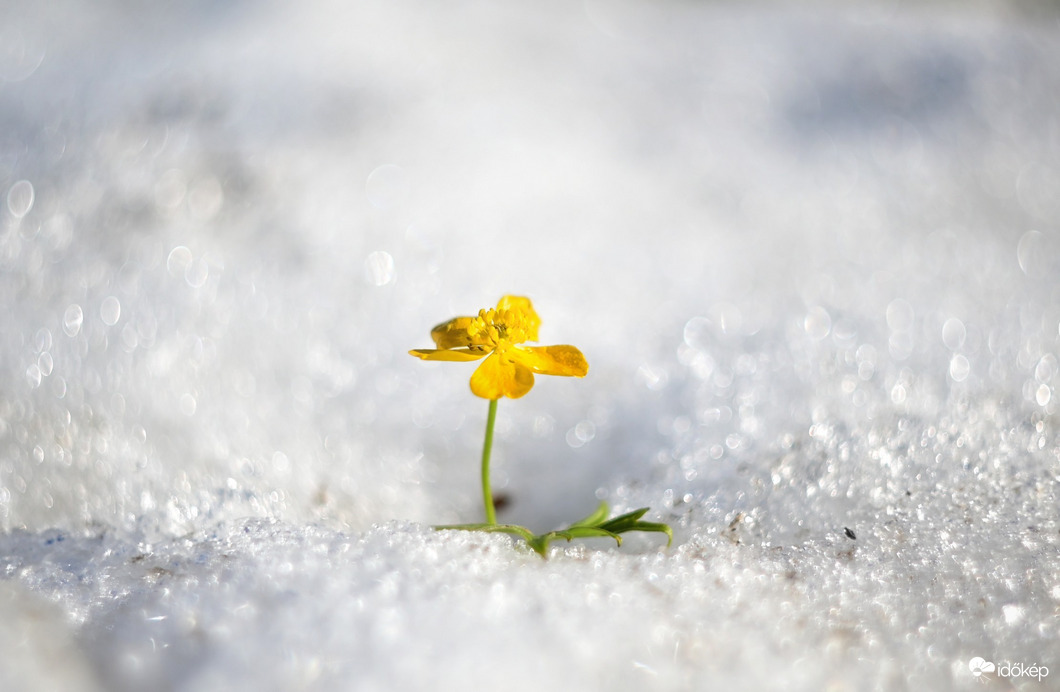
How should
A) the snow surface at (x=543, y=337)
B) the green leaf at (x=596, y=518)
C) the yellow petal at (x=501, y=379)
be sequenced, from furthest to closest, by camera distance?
the green leaf at (x=596, y=518), the yellow petal at (x=501, y=379), the snow surface at (x=543, y=337)

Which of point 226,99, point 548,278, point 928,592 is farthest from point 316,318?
point 928,592

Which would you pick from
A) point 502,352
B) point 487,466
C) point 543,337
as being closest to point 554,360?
point 502,352

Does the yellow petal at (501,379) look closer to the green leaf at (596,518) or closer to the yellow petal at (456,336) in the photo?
the yellow petal at (456,336)

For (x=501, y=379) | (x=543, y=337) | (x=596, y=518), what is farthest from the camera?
(x=543, y=337)

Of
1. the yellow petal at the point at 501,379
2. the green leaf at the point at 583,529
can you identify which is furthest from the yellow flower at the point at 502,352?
the green leaf at the point at 583,529

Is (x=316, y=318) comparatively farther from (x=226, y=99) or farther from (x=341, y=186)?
(x=226, y=99)

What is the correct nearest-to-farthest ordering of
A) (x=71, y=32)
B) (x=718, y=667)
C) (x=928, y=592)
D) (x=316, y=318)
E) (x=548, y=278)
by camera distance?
1. (x=718, y=667)
2. (x=928, y=592)
3. (x=316, y=318)
4. (x=548, y=278)
5. (x=71, y=32)

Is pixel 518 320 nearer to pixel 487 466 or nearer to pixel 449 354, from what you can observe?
pixel 449 354
